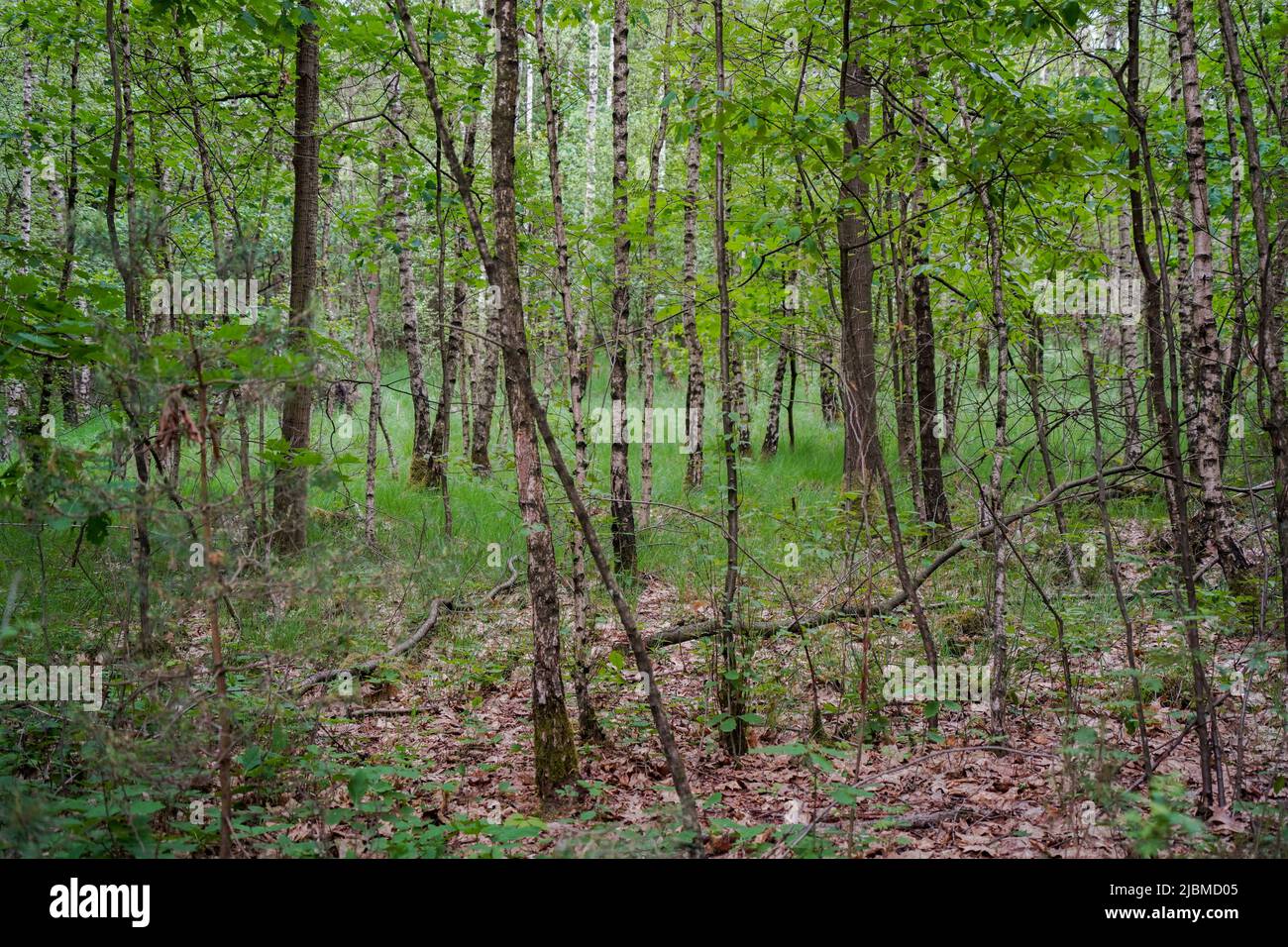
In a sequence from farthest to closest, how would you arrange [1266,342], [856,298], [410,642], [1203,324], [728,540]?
[856,298] → [410,642] → [1203,324] → [728,540] → [1266,342]

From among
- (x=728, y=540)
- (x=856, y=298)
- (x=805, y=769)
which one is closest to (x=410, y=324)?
(x=856, y=298)

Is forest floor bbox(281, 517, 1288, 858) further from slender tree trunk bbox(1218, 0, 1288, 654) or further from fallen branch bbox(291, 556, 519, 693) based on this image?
slender tree trunk bbox(1218, 0, 1288, 654)

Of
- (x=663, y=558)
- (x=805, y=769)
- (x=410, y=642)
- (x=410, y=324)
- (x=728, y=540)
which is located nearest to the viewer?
(x=805, y=769)

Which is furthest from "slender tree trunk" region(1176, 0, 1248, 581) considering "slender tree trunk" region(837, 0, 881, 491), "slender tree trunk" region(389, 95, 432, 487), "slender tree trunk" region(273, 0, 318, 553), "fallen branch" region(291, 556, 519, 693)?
"slender tree trunk" region(389, 95, 432, 487)

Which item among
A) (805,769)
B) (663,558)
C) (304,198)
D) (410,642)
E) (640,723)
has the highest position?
(304,198)

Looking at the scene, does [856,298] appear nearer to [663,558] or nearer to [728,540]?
[663,558]

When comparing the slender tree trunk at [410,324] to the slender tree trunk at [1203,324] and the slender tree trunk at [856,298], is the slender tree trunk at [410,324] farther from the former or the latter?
the slender tree trunk at [1203,324]

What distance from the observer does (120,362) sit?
2.75m

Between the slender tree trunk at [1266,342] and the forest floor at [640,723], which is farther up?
the slender tree trunk at [1266,342]

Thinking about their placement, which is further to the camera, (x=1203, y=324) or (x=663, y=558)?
(x=663, y=558)

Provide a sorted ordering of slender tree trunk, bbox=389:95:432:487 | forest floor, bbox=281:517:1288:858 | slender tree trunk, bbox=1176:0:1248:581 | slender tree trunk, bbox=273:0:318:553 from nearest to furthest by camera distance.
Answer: forest floor, bbox=281:517:1288:858
slender tree trunk, bbox=1176:0:1248:581
slender tree trunk, bbox=273:0:318:553
slender tree trunk, bbox=389:95:432:487

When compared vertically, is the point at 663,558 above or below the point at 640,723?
above

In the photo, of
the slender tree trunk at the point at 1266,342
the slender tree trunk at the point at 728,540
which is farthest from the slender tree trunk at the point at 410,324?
the slender tree trunk at the point at 1266,342
